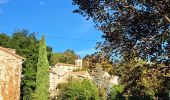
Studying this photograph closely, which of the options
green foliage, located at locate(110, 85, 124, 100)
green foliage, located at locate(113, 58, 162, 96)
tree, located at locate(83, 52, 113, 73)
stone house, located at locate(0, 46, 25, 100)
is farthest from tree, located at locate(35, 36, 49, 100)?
tree, located at locate(83, 52, 113, 73)

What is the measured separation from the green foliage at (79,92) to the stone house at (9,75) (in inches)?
1010

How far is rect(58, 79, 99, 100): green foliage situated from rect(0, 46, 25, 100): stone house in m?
25.7

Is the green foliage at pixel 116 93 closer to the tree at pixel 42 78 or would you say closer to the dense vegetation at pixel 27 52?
the dense vegetation at pixel 27 52

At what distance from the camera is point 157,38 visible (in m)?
18.0

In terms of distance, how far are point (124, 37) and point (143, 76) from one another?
73.6 inches

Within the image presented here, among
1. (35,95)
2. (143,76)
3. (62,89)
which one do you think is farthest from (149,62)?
(62,89)

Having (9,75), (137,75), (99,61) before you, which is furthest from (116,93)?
(99,61)

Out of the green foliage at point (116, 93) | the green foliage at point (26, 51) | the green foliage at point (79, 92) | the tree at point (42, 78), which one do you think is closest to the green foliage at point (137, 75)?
the tree at point (42, 78)

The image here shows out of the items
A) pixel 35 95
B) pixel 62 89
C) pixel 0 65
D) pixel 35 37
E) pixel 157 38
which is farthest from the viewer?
pixel 62 89

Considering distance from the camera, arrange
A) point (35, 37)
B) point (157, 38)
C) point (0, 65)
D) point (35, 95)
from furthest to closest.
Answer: point (35, 37), point (35, 95), point (0, 65), point (157, 38)

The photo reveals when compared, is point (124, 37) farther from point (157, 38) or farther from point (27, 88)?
point (27, 88)

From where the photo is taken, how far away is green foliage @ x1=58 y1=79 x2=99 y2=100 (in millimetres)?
84250

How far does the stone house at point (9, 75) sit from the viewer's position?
5650cm

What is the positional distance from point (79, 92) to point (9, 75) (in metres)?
28.5
